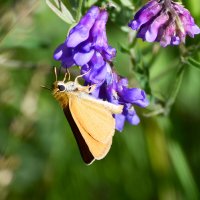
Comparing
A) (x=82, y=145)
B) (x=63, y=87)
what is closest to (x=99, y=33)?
(x=63, y=87)

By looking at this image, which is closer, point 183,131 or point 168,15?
point 168,15

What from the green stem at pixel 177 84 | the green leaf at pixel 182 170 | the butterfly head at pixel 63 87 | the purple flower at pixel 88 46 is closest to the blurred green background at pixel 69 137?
the green leaf at pixel 182 170

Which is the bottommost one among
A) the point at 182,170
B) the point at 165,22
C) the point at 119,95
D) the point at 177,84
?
the point at 182,170

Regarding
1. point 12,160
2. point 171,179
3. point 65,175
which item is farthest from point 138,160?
point 12,160

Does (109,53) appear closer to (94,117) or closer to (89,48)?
(89,48)

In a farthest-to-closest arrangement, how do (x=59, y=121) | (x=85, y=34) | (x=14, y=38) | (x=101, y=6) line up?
(x=59, y=121) < (x=14, y=38) < (x=101, y=6) < (x=85, y=34)

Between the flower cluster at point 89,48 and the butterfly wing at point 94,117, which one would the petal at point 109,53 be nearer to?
the flower cluster at point 89,48

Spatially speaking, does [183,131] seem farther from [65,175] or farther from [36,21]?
[36,21]
